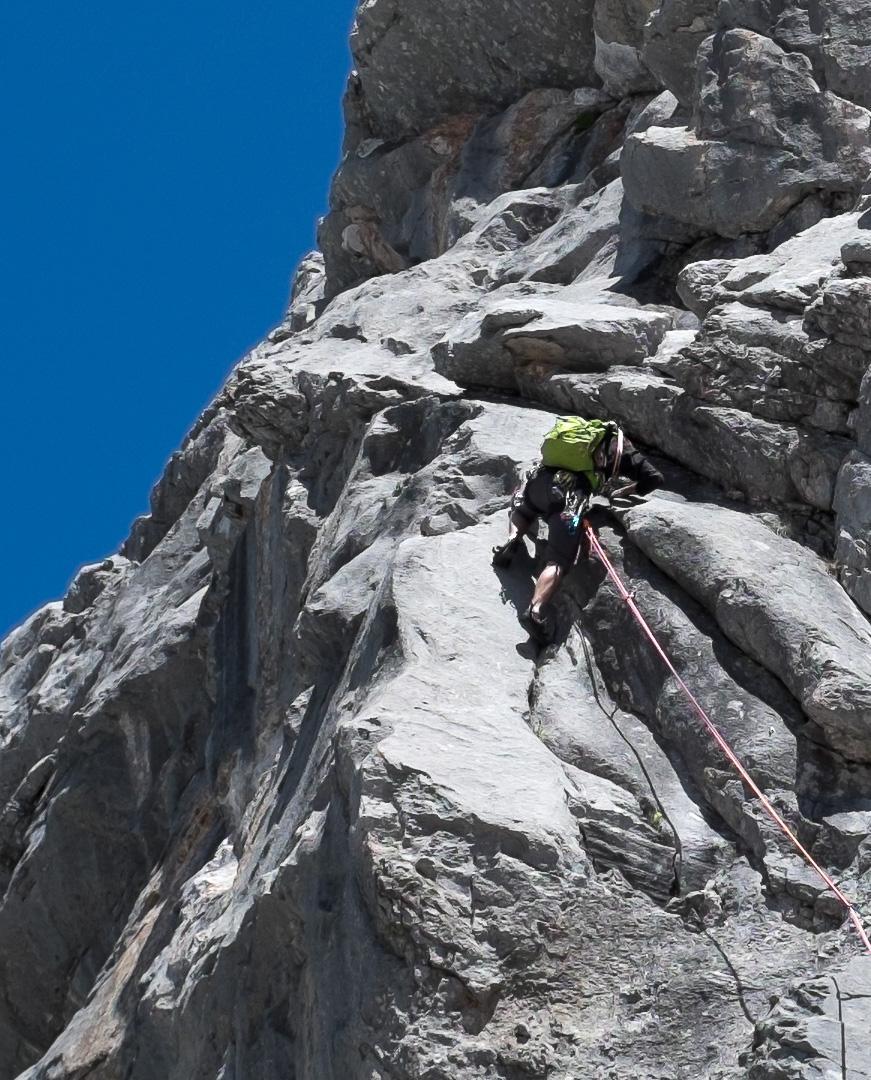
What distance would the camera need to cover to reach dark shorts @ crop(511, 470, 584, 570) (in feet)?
50.1

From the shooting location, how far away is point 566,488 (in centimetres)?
1565

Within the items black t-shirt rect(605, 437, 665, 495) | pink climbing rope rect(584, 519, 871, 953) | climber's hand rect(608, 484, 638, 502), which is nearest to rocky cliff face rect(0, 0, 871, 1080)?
pink climbing rope rect(584, 519, 871, 953)

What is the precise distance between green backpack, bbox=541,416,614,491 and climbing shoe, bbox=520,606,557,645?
167 cm

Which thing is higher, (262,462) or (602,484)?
(262,462)

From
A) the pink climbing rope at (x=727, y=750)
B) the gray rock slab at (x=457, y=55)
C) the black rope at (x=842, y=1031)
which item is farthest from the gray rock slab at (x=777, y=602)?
the gray rock slab at (x=457, y=55)

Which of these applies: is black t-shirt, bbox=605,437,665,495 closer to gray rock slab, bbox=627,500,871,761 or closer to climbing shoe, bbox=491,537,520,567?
gray rock slab, bbox=627,500,871,761

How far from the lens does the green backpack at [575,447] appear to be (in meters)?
15.9

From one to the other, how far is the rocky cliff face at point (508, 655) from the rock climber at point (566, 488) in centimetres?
33

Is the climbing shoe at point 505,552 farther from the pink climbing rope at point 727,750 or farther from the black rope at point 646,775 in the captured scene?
the black rope at point 646,775

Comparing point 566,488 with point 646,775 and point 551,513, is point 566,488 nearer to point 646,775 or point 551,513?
point 551,513

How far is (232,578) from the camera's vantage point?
913 inches

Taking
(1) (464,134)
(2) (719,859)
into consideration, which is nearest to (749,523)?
(2) (719,859)

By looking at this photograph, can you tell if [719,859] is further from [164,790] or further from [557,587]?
[164,790]

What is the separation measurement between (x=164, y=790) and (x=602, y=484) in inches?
390
